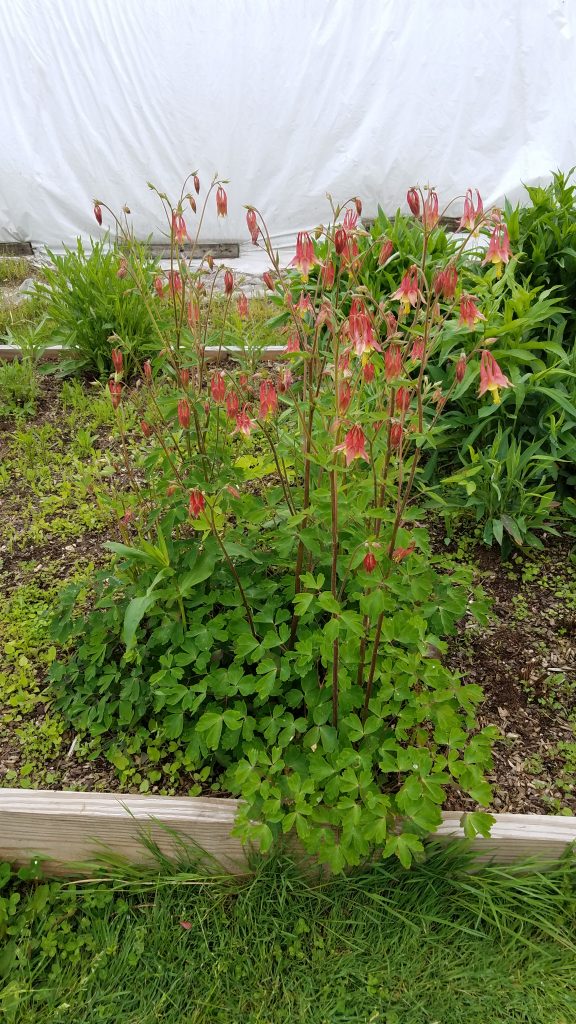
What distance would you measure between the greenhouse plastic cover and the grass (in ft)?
16.9

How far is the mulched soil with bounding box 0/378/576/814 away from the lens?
5.93 ft

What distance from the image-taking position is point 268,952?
5.06ft

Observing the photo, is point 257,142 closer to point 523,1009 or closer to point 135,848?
point 135,848

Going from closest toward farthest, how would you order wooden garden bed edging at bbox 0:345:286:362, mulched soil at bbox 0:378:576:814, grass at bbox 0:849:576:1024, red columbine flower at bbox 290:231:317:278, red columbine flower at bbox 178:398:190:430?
red columbine flower at bbox 290:231:317:278 → grass at bbox 0:849:576:1024 → red columbine flower at bbox 178:398:190:430 → mulched soil at bbox 0:378:576:814 → wooden garden bed edging at bbox 0:345:286:362

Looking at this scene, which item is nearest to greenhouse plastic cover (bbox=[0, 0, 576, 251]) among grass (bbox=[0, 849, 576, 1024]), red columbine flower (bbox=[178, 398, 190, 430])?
red columbine flower (bbox=[178, 398, 190, 430])

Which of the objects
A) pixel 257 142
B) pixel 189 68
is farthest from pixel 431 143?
pixel 189 68

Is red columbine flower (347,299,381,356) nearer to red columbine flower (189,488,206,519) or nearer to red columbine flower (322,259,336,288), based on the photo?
red columbine flower (322,259,336,288)

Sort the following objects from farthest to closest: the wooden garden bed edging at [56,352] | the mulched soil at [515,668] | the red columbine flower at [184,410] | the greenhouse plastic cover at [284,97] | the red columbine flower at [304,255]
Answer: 1. the greenhouse plastic cover at [284,97]
2. the wooden garden bed edging at [56,352]
3. the mulched soil at [515,668]
4. the red columbine flower at [184,410]
5. the red columbine flower at [304,255]

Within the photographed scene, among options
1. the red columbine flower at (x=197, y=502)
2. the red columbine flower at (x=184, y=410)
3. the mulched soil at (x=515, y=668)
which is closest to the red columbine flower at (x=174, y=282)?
the red columbine flower at (x=184, y=410)

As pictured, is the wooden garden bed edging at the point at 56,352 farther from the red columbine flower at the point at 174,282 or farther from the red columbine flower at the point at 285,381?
the red columbine flower at the point at 285,381

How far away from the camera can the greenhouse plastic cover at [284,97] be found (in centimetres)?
514

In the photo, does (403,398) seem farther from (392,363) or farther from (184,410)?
(184,410)

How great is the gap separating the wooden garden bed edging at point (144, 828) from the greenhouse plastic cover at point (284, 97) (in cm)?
499

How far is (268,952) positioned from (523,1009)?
555 millimetres
